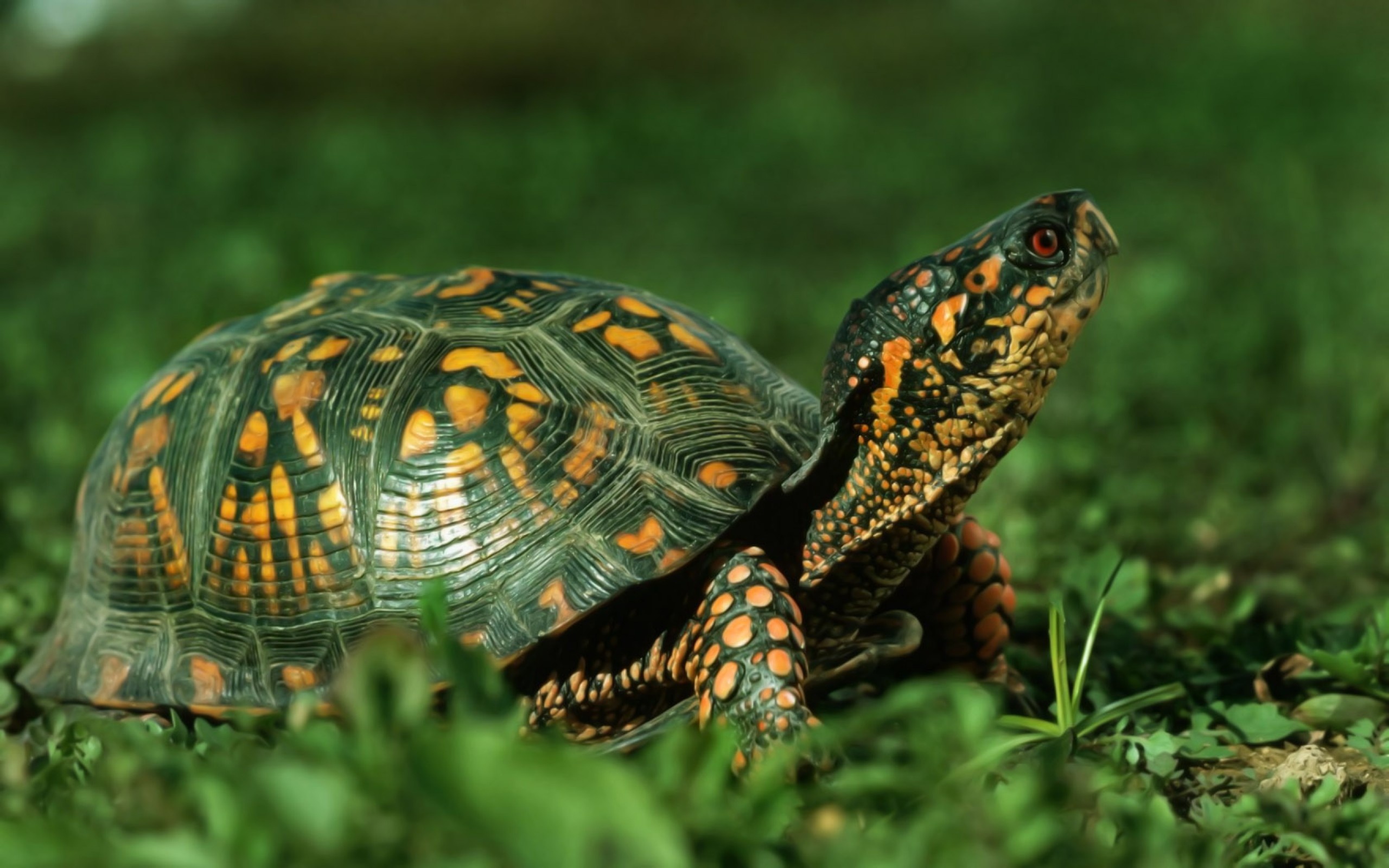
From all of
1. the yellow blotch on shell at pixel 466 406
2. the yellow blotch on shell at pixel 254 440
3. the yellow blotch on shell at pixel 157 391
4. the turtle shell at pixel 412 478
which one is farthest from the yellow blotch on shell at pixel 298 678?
the yellow blotch on shell at pixel 157 391

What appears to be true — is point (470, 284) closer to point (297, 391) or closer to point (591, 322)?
point (591, 322)

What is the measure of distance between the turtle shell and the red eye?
58 centimetres

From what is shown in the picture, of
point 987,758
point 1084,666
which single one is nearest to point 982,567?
point 1084,666

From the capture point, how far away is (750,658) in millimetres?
2012

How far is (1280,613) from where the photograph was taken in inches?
117

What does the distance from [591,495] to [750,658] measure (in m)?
0.44

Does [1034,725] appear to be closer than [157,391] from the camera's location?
Yes

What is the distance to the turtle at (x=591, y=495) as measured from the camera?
2.13 m

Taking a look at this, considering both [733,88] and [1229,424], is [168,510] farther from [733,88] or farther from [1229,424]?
[733,88]

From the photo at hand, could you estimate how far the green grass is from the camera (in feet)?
4.81

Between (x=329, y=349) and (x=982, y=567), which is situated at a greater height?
(x=329, y=349)

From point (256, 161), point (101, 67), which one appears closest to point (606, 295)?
point (256, 161)

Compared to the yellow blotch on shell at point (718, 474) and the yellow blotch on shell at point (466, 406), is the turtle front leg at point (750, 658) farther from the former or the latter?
the yellow blotch on shell at point (466, 406)

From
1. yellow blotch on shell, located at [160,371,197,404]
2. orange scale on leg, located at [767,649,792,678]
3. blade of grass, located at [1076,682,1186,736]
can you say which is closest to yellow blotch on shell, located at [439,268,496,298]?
yellow blotch on shell, located at [160,371,197,404]
